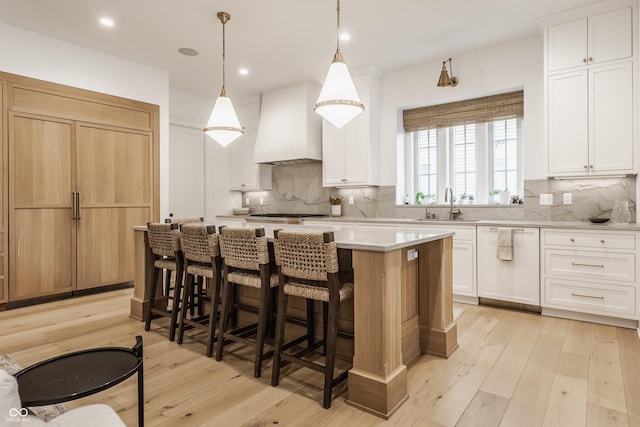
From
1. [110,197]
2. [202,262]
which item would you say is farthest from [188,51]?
[202,262]

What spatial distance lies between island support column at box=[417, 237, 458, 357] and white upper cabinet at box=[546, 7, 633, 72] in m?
2.34

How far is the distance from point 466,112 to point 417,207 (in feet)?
4.21

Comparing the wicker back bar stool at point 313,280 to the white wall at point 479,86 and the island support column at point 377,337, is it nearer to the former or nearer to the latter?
the island support column at point 377,337

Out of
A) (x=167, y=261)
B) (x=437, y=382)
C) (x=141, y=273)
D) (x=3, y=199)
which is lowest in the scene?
(x=437, y=382)

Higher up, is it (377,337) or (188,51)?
(188,51)

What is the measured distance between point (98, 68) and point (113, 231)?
6.25 feet

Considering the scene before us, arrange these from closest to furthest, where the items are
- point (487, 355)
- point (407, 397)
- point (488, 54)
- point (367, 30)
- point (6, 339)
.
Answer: point (407, 397), point (487, 355), point (6, 339), point (367, 30), point (488, 54)

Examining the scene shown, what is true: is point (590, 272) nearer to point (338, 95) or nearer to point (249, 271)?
point (338, 95)

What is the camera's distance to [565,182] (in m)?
3.84

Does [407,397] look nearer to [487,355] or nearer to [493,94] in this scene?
[487,355]

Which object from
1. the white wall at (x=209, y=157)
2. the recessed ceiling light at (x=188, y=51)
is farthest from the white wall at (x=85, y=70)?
the white wall at (x=209, y=157)

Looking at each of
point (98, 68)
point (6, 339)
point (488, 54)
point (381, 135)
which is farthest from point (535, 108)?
point (6, 339)

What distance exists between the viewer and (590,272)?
10.7ft

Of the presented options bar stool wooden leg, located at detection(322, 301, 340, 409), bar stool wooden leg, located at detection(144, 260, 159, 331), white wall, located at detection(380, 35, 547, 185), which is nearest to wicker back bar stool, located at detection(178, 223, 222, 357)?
bar stool wooden leg, located at detection(144, 260, 159, 331)
